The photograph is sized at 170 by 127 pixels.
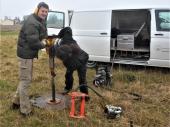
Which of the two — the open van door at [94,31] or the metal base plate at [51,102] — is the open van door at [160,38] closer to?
the open van door at [94,31]

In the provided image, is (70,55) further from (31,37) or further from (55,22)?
(55,22)

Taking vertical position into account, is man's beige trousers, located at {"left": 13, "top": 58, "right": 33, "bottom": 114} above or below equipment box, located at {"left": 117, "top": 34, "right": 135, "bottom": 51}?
below

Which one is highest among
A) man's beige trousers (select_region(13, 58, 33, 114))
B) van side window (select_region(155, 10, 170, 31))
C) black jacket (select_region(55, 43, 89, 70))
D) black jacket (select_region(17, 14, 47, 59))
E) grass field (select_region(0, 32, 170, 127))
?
van side window (select_region(155, 10, 170, 31))

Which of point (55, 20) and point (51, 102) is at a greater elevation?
point (55, 20)

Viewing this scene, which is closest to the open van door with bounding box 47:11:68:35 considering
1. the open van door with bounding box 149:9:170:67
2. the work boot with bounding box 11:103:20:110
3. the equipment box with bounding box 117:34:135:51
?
the equipment box with bounding box 117:34:135:51

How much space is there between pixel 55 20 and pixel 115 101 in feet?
20.5

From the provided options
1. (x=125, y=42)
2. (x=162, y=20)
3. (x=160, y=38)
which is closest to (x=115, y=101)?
(x=160, y=38)

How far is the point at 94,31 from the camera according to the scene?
11.0 meters

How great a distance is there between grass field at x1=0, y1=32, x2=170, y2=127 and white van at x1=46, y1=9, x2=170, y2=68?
15.2 inches

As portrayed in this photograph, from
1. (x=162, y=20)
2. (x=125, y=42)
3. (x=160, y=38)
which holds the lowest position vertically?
(x=125, y=42)

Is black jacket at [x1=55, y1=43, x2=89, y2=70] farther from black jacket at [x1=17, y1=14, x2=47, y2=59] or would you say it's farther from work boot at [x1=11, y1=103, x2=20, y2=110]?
work boot at [x1=11, y1=103, x2=20, y2=110]

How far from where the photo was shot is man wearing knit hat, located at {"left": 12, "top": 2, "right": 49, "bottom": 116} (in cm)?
623

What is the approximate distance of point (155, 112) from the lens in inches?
267

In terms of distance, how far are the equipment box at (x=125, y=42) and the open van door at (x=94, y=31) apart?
A: 18.4 inches
